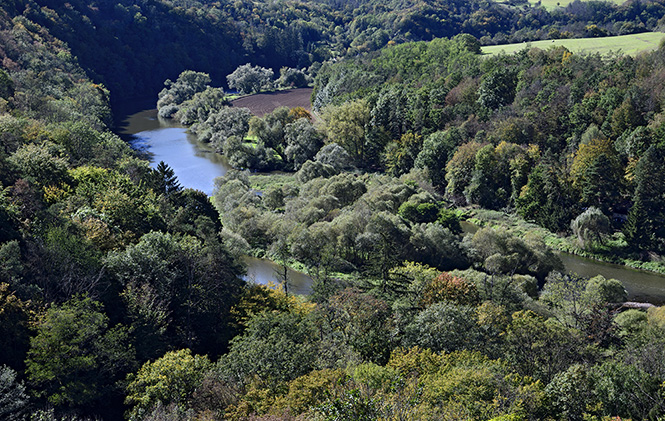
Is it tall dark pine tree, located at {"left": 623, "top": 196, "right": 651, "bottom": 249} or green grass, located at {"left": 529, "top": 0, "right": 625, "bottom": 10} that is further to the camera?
green grass, located at {"left": 529, "top": 0, "right": 625, "bottom": 10}

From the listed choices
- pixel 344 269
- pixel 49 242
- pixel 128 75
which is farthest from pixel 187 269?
pixel 128 75

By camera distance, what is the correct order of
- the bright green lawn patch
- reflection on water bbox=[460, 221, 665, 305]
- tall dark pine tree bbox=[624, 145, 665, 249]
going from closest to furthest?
reflection on water bbox=[460, 221, 665, 305] < tall dark pine tree bbox=[624, 145, 665, 249] < the bright green lawn patch

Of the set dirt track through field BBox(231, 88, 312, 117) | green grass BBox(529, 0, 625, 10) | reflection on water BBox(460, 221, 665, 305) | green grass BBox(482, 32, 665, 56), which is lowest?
reflection on water BBox(460, 221, 665, 305)

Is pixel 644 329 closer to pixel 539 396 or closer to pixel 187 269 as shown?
pixel 539 396

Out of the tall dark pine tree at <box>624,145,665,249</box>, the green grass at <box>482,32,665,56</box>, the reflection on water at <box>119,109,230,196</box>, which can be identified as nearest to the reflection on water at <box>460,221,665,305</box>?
the tall dark pine tree at <box>624,145,665,249</box>

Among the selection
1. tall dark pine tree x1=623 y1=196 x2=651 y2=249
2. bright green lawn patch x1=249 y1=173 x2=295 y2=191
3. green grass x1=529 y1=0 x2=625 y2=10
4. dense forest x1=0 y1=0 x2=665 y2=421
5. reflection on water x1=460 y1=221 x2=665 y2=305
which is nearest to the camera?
dense forest x1=0 y1=0 x2=665 y2=421

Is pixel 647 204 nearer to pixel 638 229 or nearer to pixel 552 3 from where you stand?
pixel 638 229

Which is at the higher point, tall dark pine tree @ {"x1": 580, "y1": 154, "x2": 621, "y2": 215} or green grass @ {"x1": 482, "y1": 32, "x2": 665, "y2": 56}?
green grass @ {"x1": 482, "y1": 32, "x2": 665, "y2": 56}

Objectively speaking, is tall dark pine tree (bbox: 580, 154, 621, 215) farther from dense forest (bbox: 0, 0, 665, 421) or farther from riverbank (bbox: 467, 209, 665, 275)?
riverbank (bbox: 467, 209, 665, 275)
